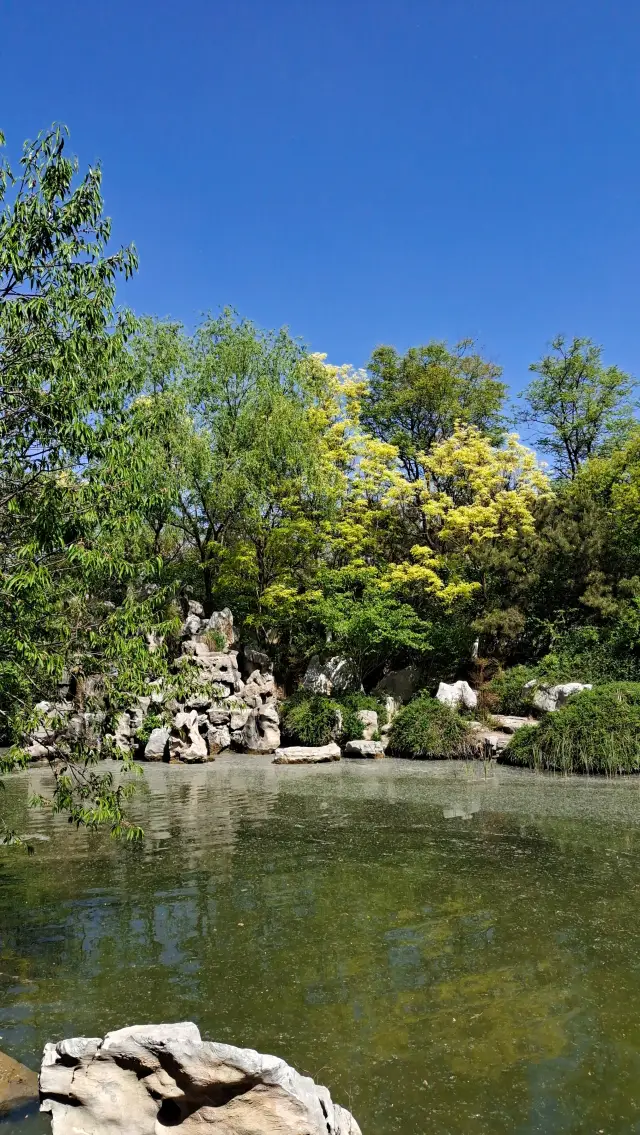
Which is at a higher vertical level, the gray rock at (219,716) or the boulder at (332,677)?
the boulder at (332,677)

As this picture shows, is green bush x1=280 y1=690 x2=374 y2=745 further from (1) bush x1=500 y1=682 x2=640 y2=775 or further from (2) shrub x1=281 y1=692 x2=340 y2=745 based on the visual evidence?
(1) bush x1=500 y1=682 x2=640 y2=775

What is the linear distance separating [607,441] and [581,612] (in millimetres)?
16039

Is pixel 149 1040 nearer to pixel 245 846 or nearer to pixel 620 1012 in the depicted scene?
pixel 620 1012

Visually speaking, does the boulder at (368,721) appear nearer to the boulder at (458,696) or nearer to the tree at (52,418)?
the boulder at (458,696)

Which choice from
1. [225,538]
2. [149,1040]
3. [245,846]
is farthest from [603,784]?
[225,538]

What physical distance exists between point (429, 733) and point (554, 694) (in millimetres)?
3958

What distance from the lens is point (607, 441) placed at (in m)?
41.7

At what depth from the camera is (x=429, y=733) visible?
24.2 metres

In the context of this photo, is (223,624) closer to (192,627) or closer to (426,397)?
(192,627)

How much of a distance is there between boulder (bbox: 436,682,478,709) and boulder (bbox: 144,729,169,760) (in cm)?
891

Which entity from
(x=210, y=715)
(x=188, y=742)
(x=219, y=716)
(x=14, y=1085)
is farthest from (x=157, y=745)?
(x=14, y=1085)

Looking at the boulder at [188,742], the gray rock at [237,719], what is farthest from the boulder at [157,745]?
the gray rock at [237,719]

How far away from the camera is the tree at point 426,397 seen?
39469mm

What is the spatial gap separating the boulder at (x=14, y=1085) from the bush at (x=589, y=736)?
659 inches
